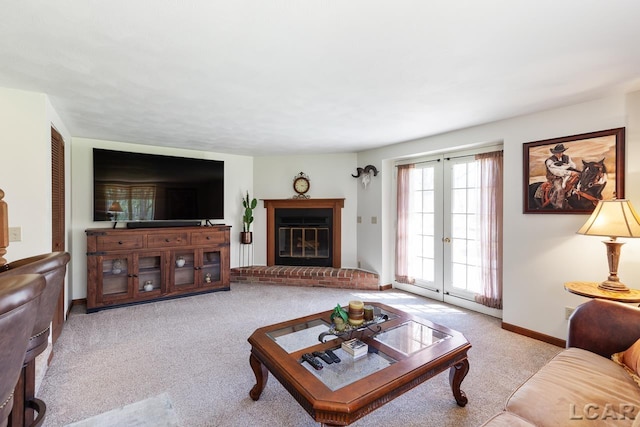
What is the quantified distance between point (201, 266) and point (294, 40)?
3634 mm

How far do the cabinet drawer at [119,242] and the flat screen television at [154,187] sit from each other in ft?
1.06

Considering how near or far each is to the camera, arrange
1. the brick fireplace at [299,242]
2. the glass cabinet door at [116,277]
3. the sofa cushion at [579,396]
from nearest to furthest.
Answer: the sofa cushion at [579,396] < the glass cabinet door at [116,277] < the brick fireplace at [299,242]

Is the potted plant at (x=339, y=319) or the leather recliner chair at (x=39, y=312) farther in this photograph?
the potted plant at (x=339, y=319)

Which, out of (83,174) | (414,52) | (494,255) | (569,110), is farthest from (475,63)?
(83,174)

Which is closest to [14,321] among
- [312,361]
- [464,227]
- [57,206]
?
[312,361]

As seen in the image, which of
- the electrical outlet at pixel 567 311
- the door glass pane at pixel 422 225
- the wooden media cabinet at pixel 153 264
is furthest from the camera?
A: the door glass pane at pixel 422 225

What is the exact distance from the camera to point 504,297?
329cm

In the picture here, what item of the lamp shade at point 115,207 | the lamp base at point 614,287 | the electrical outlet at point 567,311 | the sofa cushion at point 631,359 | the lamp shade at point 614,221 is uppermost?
the lamp shade at point 115,207

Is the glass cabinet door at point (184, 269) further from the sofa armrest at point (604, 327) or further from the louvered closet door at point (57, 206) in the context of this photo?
the sofa armrest at point (604, 327)

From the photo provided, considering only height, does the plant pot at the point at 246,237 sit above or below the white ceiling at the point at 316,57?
below

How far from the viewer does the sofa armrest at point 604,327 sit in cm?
→ 172

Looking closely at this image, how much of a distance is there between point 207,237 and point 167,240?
54 centimetres

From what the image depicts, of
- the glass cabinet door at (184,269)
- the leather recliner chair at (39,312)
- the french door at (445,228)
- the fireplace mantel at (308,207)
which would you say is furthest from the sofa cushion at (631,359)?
the glass cabinet door at (184,269)

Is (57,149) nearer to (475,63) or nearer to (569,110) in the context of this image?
(475,63)
